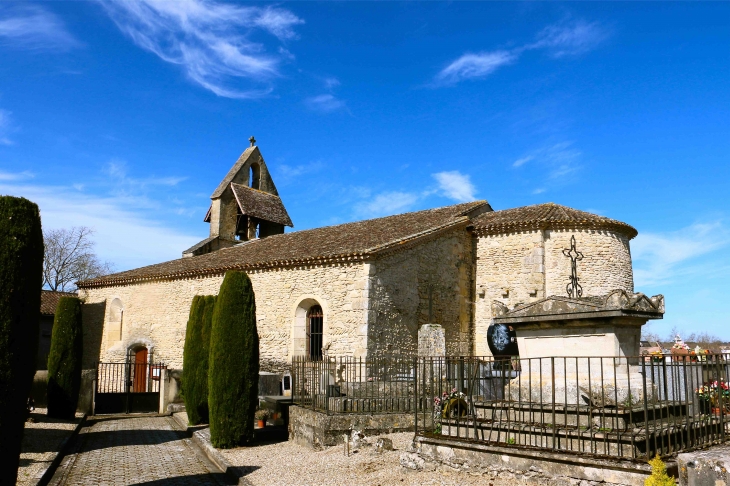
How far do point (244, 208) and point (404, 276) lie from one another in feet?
45.0

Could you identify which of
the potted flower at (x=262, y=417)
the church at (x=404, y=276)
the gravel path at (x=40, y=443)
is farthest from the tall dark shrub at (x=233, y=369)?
the church at (x=404, y=276)

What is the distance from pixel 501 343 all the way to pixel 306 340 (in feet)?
23.5

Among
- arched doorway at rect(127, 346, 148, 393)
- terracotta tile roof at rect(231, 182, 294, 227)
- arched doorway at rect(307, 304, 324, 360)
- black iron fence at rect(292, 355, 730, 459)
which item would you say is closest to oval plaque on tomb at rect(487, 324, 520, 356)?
black iron fence at rect(292, 355, 730, 459)

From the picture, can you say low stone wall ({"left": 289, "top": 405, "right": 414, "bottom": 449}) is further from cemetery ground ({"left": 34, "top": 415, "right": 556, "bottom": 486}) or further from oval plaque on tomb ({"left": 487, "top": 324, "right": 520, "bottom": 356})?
oval plaque on tomb ({"left": 487, "top": 324, "right": 520, "bottom": 356})

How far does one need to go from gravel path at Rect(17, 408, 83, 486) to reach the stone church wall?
7989mm

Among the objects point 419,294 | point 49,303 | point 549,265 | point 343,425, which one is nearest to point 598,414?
point 343,425

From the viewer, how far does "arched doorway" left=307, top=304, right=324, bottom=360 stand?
1828 centimetres

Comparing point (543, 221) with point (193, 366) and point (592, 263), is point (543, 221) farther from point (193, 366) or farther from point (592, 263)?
point (193, 366)

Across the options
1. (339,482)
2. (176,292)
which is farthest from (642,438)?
(176,292)

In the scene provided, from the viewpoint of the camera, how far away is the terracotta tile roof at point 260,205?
28953 millimetres

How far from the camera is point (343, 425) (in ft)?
33.1

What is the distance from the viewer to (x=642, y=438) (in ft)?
19.4

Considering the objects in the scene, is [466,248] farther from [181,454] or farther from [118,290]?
[118,290]

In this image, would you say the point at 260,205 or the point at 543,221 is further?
the point at 260,205
